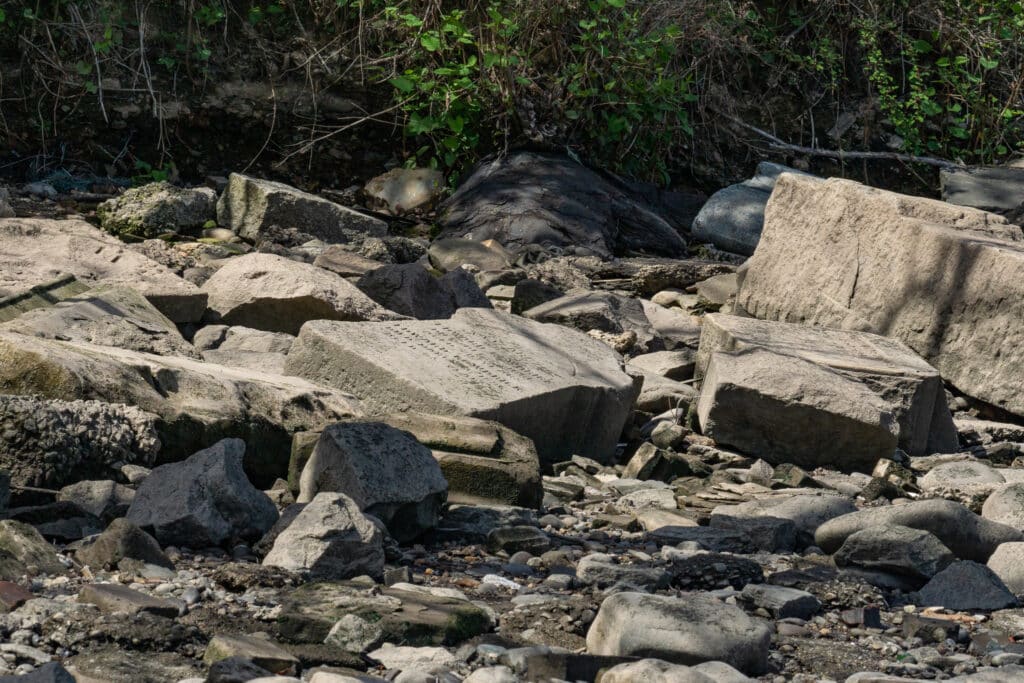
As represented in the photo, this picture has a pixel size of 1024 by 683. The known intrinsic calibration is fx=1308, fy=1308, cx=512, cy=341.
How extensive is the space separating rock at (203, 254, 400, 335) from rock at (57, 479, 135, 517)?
225 centimetres

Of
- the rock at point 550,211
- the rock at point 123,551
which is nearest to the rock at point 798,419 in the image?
the rock at point 123,551

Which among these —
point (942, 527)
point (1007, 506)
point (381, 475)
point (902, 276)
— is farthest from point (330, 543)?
point (902, 276)

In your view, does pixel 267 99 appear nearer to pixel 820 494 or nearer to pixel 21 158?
pixel 21 158

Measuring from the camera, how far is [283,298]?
18.3 ft

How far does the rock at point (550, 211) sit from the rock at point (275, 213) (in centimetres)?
91

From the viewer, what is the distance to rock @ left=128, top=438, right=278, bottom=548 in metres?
3.06

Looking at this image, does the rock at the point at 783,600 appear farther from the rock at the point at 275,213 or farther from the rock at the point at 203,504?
the rock at the point at 275,213

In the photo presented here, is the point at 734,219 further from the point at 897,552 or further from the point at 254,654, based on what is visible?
the point at 254,654

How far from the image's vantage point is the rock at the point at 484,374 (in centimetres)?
449

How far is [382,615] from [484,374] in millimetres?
2204

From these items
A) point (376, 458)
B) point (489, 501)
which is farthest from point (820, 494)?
point (376, 458)

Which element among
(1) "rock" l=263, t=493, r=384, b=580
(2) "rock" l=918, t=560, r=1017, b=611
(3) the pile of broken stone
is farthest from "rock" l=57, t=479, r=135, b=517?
(2) "rock" l=918, t=560, r=1017, b=611

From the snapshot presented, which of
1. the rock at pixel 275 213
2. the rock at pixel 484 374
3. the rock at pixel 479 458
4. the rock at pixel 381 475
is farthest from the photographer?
the rock at pixel 275 213

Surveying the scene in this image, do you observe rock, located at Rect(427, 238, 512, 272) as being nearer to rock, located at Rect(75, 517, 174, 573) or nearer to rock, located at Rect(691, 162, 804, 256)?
rock, located at Rect(691, 162, 804, 256)
